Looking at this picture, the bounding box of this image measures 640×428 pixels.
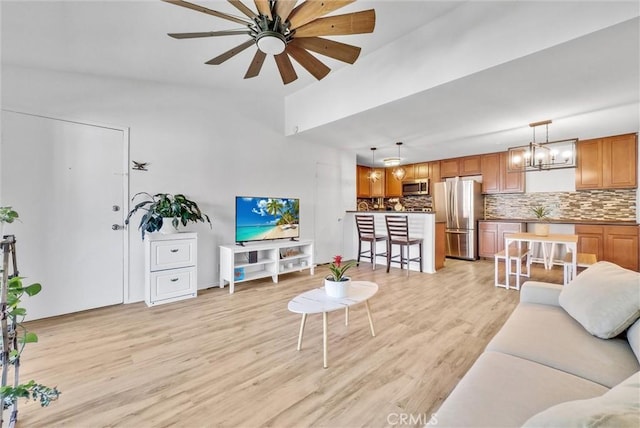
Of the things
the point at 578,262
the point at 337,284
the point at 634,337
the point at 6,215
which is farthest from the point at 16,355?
the point at 578,262

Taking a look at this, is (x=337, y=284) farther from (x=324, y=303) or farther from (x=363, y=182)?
(x=363, y=182)

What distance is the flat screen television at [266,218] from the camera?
3955 mm

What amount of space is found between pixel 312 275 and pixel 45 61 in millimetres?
3965

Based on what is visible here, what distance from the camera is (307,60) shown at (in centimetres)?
222

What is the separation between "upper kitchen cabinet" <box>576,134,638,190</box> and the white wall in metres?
4.97

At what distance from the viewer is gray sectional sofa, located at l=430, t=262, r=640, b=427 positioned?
0.58 metres

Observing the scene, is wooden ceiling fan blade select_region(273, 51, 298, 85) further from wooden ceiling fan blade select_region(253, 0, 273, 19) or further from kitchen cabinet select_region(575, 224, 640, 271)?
kitchen cabinet select_region(575, 224, 640, 271)

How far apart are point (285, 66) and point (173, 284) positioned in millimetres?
2712

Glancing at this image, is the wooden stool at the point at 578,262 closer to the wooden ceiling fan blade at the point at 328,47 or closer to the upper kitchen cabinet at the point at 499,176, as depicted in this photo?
the upper kitchen cabinet at the point at 499,176

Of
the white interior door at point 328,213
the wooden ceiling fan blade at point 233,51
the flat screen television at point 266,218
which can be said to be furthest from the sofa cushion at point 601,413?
the white interior door at point 328,213

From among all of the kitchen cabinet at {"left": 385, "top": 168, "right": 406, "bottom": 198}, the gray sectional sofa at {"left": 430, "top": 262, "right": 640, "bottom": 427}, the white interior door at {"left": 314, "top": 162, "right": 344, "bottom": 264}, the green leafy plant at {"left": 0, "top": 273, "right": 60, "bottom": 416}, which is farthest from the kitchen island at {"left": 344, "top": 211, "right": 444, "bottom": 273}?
the green leafy plant at {"left": 0, "top": 273, "right": 60, "bottom": 416}

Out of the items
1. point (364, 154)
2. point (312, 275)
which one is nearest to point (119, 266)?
point (312, 275)

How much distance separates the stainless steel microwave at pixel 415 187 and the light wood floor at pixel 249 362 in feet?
12.9

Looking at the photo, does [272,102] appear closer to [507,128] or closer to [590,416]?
[507,128]
